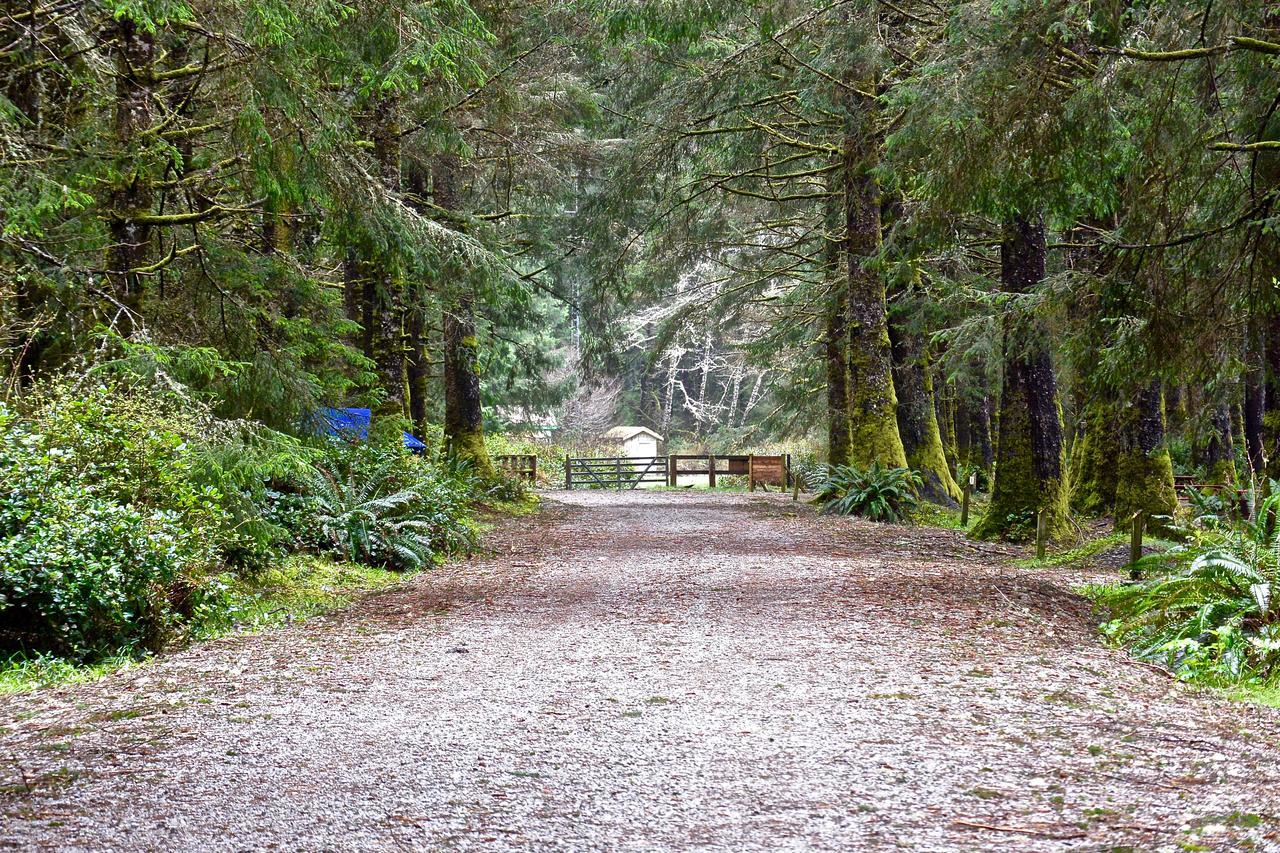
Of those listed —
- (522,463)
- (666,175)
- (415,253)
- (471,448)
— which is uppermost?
(666,175)

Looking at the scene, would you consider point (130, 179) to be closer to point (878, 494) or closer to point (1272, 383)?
point (1272, 383)

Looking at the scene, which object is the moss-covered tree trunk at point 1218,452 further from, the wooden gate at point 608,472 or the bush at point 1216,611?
the wooden gate at point 608,472

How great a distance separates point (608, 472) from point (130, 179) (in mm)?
29440

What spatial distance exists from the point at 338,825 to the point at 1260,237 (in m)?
7.38

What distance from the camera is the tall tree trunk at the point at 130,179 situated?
8.41 meters

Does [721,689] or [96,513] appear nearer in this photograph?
[721,689]

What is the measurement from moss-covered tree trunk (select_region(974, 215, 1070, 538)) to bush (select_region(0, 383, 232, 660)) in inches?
364

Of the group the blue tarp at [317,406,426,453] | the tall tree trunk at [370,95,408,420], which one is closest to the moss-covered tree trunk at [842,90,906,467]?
the tall tree trunk at [370,95,408,420]

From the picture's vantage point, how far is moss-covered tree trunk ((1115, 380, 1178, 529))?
40.1ft

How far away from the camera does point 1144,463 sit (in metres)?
12.4

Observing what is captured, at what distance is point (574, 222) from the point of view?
20000 mm

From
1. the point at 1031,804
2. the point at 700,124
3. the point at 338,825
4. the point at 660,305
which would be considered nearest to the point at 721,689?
the point at 1031,804

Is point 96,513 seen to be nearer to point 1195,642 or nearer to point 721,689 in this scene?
point 721,689

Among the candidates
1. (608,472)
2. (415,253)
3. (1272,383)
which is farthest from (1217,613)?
(608,472)
